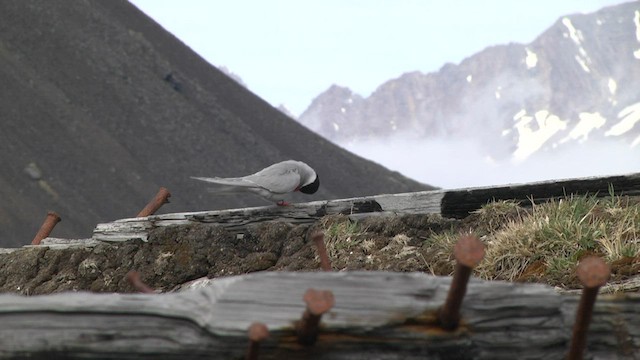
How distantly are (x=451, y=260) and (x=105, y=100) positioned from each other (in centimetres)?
8330

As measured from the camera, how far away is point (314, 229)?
7.90 m

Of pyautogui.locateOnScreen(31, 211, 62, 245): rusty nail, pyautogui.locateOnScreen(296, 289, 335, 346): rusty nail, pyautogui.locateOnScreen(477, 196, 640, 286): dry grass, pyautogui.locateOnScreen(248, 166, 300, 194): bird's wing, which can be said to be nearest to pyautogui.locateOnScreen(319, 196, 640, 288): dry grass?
pyautogui.locateOnScreen(477, 196, 640, 286): dry grass

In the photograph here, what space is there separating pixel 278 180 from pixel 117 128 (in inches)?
3084

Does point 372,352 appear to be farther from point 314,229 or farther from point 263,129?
point 263,129

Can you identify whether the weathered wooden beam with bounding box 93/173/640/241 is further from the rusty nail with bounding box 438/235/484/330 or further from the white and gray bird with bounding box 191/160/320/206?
the rusty nail with bounding box 438/235/484/330

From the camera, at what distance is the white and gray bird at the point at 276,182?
27.4 ft

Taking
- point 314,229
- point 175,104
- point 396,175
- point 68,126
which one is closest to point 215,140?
point 175,104

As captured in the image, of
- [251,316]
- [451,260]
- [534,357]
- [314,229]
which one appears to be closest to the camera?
[251,316]

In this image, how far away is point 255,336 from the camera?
2664mm

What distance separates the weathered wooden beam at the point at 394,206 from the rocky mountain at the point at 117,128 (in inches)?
2164

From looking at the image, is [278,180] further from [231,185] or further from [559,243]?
[559,243]

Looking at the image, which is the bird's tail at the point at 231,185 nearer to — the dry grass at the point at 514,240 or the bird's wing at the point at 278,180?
the bird's wing at the point at 278,180

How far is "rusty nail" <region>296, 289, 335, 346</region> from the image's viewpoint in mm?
2643

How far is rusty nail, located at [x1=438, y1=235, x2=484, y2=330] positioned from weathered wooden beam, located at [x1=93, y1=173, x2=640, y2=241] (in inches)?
181
